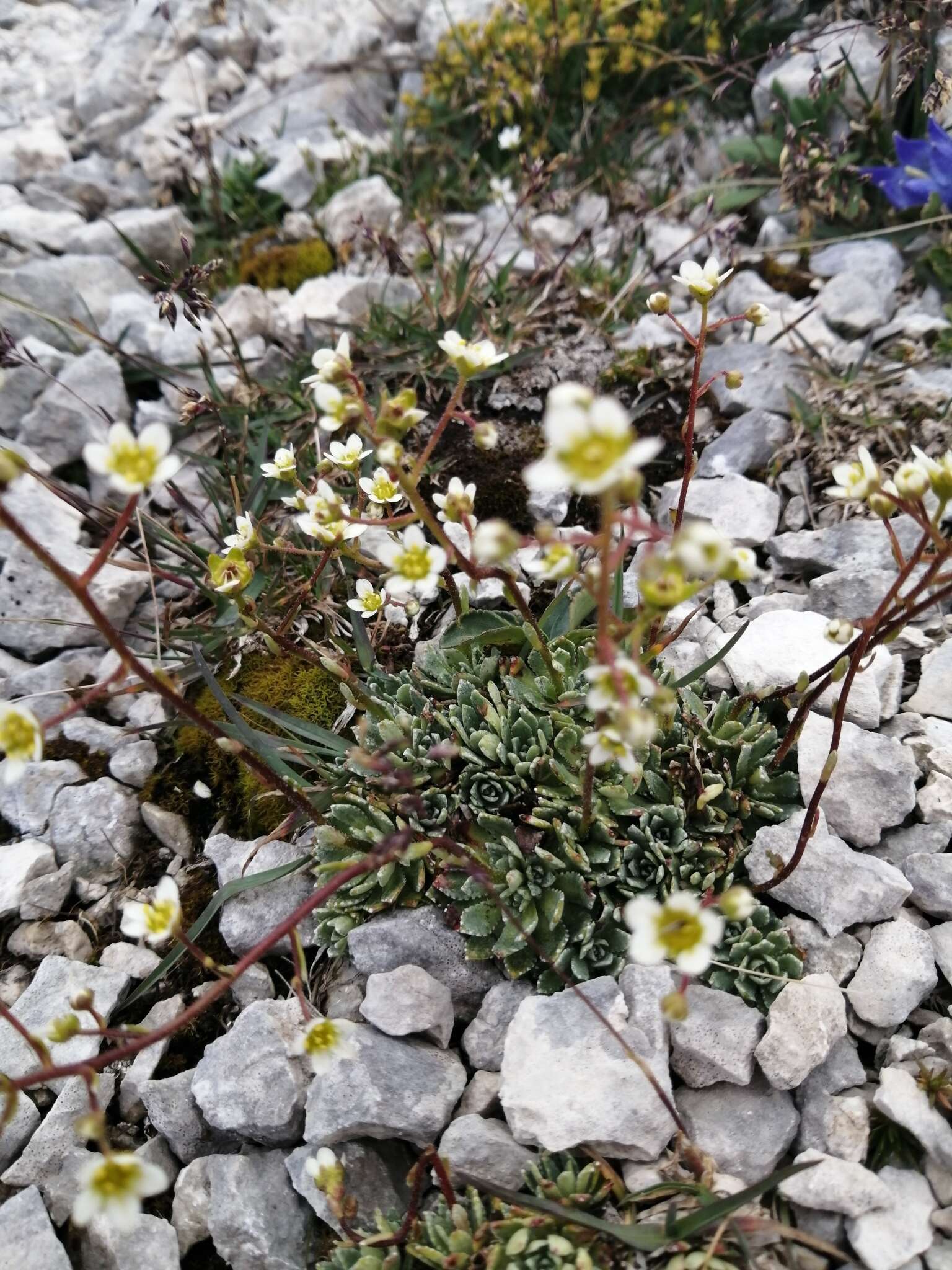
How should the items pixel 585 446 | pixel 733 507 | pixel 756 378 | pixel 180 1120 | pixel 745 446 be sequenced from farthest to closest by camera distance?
pixel 756 378, pixel 745 446, pixel 733 507, pixel 180 1120, pixel 585 446

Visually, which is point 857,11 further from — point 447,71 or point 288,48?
point 288,48

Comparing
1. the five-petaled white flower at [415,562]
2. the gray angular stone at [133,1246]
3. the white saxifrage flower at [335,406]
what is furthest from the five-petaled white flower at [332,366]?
the gray angular stone at [133,1246]

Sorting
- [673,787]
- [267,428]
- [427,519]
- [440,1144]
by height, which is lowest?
[440,1144]

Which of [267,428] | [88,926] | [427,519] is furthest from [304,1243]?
[267,428]

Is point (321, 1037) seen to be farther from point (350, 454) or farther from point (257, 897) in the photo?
point (350, 454)

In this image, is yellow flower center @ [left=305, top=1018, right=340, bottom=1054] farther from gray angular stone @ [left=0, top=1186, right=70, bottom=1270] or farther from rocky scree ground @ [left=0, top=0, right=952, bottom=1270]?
gray angular stone @ [left=0, top=1186, right=70, bottom=1270]

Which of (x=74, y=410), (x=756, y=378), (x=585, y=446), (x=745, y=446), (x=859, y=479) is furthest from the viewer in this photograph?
(x=74, y=410)

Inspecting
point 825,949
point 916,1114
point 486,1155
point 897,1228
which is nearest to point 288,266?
point 825,949

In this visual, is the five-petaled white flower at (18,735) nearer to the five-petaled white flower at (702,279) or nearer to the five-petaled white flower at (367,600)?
the five-petaled white flower at (367,600)
